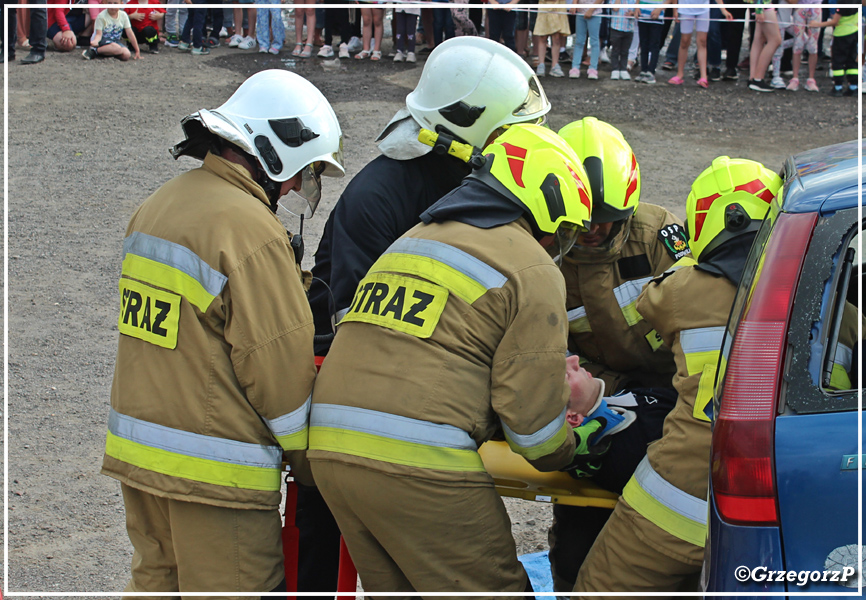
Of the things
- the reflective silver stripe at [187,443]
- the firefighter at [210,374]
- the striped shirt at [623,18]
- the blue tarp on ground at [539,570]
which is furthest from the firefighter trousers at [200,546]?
the striped shirt at [623,18]

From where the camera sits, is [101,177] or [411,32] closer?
[101,177]

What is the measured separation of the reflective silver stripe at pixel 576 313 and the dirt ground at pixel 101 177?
1168 mm

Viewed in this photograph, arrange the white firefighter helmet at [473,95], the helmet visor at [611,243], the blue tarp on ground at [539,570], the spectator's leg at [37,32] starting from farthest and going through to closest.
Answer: the spectator's leg at [37,32] < the blue tarp on ground at [539,570] < the white firefighter helmet at [473,95] < the helmet visor at [611,243]

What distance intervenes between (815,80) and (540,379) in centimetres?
1225

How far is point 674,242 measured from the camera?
349 centimetres

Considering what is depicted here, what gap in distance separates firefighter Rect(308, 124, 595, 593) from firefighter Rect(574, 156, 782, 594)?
12.4 inches

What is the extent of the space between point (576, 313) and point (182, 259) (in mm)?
1607

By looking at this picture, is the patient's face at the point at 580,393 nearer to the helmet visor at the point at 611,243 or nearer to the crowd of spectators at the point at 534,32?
the helmet visor at the point at 611,243

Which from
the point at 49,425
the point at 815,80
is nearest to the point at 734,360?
the point at 49,425

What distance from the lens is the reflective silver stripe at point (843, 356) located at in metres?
2.10

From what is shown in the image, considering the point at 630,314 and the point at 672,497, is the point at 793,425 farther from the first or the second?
the point at 630,314

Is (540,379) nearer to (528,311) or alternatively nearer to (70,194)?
(528,311)

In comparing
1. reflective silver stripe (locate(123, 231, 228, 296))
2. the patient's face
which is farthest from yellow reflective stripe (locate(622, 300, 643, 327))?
reflective silver stripe (locate(123, 231, 228, 296))

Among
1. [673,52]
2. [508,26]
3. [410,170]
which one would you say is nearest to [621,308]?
[410,170]
